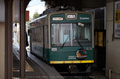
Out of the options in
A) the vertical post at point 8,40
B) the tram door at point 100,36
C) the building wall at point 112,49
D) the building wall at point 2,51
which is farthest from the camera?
the tram door at point 100,36

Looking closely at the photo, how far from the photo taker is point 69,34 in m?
10.3

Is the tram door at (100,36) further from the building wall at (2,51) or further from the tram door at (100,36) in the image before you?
the building wall at (2,51)

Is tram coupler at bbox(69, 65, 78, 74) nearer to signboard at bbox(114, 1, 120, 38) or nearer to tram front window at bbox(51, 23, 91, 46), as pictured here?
tram front window at bbox(51, 23, 91, 46)

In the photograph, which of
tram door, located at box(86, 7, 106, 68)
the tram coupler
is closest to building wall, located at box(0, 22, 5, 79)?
the tram coupler

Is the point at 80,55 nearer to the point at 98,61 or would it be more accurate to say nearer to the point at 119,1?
the point at 119,1

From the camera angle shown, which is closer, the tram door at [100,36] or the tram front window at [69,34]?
the tram front window at [69,34]

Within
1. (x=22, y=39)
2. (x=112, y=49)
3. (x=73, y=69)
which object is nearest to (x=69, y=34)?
(x=73, y=69)

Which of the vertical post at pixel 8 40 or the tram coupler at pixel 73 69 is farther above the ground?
the vertical post at pixel 8 40

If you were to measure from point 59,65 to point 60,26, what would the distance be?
159 centimetres

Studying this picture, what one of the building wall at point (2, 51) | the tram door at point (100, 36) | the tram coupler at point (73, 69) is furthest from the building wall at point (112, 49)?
the building wall at point (2, 51)

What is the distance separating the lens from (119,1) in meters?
10.5

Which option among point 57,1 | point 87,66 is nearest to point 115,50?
point 87,66

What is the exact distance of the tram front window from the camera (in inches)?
403

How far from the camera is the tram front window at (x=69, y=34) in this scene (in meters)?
10.2
